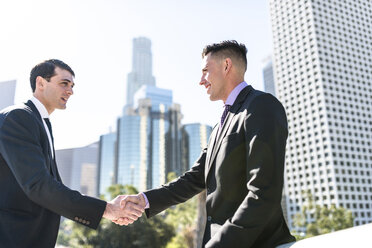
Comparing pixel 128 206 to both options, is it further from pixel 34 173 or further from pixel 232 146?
pixel 232 146

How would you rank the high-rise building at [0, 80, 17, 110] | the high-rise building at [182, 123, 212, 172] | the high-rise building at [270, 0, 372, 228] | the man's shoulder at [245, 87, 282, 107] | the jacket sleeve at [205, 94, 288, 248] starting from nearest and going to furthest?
the jacket sleeve at [205, 94, 288, 248] < the man's shoulder at [245, 87, 282, 107] < the high-rise building at [0, 80, 17, 110] < the high-rise building at [270, 0, 372, 228] < the high-rise building at [182, 123, 212, 172]

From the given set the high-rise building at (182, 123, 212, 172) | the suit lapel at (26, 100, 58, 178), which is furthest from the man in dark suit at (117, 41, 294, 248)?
the high-rise building at (182, 123, 212, 172)

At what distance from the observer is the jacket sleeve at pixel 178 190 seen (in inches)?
140

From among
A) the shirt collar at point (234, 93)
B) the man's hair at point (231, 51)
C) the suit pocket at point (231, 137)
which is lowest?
the suit pocket at point (231, 137)

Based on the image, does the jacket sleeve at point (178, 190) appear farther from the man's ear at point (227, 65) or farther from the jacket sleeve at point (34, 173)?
the man's ear at point (227, 65)

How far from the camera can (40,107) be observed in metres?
3.44

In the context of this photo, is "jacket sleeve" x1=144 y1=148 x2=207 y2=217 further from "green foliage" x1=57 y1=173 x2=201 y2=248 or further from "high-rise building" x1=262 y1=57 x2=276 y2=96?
"high-rise building" x1=262 y1=57 x2=276 y2=96

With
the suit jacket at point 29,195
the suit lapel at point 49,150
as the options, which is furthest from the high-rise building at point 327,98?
the suit jacket at point 29,195

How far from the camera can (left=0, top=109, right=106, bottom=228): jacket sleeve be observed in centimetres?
278

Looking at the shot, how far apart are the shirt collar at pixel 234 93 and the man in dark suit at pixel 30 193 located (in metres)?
1.48

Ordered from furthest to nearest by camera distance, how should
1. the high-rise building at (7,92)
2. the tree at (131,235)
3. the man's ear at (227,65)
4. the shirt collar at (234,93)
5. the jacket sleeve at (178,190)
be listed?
the tree at (131,235)
the high-rise building at (7,92)
the jacket sleeve at (178,190)
the man's ear at (227,65)
the shirt collar at (234,93)

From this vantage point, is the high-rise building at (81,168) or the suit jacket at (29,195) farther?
the high-rise building at (81,168)

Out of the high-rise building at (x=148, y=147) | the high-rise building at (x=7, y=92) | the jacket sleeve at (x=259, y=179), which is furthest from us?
the high-rise building at (x=148, y=147)

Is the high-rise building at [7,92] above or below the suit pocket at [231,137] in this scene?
above
